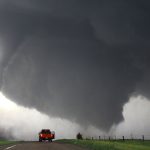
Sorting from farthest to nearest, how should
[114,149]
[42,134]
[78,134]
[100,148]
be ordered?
[78,134], [42,134], [100,148], [114,149]

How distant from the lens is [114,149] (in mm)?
25391

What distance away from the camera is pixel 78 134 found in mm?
78750

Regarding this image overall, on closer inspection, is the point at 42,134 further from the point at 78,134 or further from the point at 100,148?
the point at 100,148

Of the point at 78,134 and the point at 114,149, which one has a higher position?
the point at 78,134

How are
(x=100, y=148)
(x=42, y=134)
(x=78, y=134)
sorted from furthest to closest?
1. (x=78, y=134)
2. (x=42, y=134)
3. (x=100, y=148)

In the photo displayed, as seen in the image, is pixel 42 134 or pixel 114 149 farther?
pixel 42 134

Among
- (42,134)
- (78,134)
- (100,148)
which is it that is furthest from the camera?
(78,134)

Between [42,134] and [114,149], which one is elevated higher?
[42,134]

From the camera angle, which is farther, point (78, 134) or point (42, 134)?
point (78, 134)

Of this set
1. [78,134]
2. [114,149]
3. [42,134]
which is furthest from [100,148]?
[78,134]

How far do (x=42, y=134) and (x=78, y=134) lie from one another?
20.1 m

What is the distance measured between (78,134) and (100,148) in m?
52.1

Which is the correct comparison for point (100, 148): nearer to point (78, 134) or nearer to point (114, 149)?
point (114, 149)

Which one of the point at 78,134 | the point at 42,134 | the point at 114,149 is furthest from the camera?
the point at 78,134
